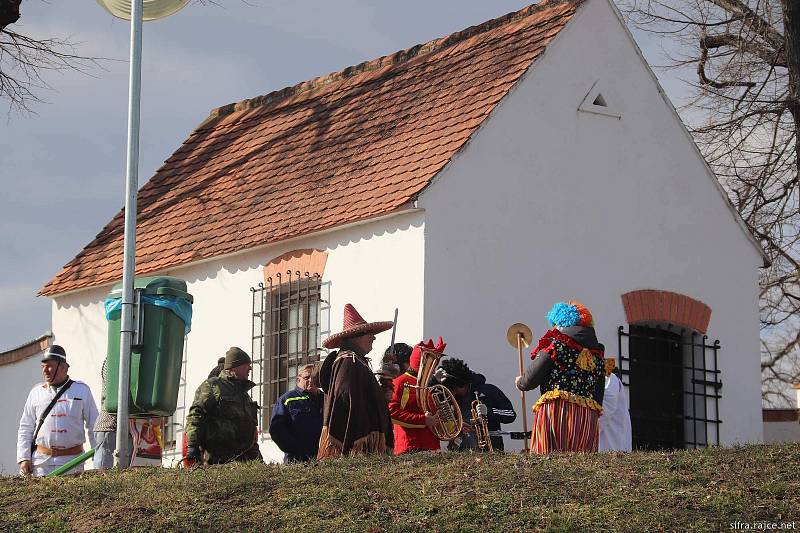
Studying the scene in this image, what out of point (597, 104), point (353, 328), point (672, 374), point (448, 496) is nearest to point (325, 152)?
point (597, 104)

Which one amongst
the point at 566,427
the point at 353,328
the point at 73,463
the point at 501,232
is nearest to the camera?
the point at 566,427

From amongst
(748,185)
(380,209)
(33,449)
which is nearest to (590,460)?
(380,209)

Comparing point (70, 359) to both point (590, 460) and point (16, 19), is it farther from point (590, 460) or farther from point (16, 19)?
point (590, 460)

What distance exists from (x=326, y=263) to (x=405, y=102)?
2.34 meters

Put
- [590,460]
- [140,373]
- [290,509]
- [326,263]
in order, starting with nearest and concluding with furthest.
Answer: [290,509]
[590,460]
[140,373]
[326,263]

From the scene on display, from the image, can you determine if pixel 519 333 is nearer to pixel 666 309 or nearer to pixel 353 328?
pixel 353 328

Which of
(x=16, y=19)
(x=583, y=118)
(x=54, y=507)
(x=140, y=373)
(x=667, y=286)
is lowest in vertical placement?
(x=54, y=507)

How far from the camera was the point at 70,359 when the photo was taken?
1942cm

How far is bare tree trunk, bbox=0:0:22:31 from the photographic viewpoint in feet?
59.9

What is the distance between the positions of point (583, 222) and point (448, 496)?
21.2 feet

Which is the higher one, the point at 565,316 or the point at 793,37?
the point at 793,37

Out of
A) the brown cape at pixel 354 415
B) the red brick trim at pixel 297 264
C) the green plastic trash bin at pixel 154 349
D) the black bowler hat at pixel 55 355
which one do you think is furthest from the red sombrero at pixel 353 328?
the red brick trim at pixel 297 264

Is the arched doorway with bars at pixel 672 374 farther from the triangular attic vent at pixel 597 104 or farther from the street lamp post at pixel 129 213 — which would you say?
the street lamp post at pixel 129 213

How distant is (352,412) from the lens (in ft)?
40.2
